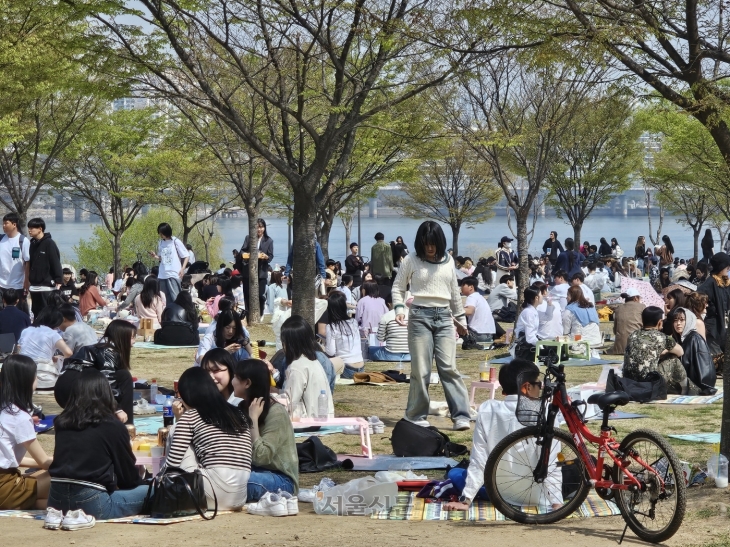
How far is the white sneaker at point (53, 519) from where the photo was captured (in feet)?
→ 17.8

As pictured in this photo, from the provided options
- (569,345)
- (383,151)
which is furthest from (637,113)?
(569,345)

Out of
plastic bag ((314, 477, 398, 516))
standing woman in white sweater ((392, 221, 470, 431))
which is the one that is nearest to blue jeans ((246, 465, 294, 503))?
plastic bag ((314, 477, 398, 516))

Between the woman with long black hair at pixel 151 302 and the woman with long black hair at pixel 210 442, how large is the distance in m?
10.0

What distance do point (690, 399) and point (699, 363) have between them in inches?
18.4

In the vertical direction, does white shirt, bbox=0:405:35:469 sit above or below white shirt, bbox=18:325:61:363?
below

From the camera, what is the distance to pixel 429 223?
8375mm

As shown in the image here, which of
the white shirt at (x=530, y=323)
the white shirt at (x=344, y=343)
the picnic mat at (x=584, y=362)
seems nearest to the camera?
the white shirt at (x=344, y=343)

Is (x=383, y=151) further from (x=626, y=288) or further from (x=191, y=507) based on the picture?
(x=191, y=507)

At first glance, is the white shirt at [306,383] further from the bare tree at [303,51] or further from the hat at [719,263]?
the hat at [719,263]

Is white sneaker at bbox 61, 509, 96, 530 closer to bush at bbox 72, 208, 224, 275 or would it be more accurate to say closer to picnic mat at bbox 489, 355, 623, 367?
picnic mat at bbox 489, 355, 623, 367

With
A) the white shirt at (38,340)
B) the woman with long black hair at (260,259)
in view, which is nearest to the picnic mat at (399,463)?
the white shirt at (38,340)

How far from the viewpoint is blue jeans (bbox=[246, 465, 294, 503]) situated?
595cm

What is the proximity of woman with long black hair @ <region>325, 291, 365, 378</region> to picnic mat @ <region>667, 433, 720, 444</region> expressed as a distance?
4495 millimetres

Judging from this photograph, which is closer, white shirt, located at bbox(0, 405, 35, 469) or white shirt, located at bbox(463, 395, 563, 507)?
white shirt, located at bbox(463, 395, 563, 507)
